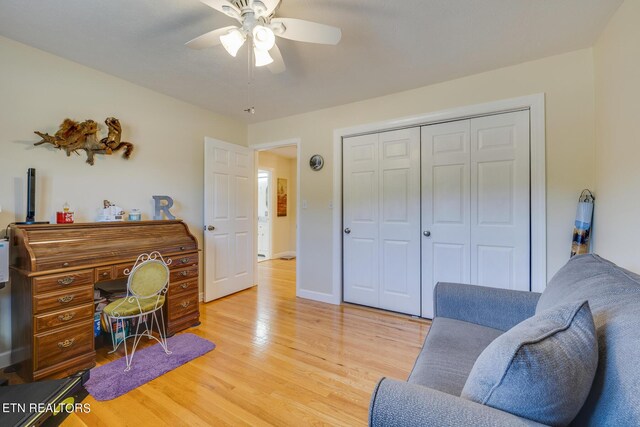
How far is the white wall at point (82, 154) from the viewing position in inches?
80.3

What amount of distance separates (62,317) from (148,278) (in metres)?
0.55

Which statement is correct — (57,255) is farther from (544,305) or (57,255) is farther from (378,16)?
(544,305)

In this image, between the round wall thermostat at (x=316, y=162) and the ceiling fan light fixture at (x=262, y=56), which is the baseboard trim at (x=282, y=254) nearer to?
the round wall thermostat at (x=316, y=162)

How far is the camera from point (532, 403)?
0.67 meters

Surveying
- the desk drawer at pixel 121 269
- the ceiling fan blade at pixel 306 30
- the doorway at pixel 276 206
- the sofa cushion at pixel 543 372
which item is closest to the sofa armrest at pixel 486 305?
the sofa cushion at pixel 543 372

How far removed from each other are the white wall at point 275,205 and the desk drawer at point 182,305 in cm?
349

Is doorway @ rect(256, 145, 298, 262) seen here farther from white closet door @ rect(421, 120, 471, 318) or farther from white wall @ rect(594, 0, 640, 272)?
white wall @ rect(594, 0, 640, 272)

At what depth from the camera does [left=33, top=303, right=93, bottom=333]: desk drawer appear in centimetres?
177

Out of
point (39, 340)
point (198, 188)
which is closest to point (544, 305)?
point (39, 340)

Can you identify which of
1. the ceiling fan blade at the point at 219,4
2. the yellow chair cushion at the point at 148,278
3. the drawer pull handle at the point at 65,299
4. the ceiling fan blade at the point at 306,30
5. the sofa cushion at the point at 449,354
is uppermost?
the ceiling fan blade at the point at 219,4

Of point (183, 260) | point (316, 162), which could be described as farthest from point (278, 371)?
point (316, 162)

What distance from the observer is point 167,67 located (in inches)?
94.7

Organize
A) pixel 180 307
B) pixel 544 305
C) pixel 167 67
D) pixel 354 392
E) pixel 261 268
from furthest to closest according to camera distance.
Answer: pixel 261 268
pixel 180 307
pixel 167 67
pixel 354 392
pixel 544 305

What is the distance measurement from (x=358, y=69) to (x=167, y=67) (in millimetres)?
1688
